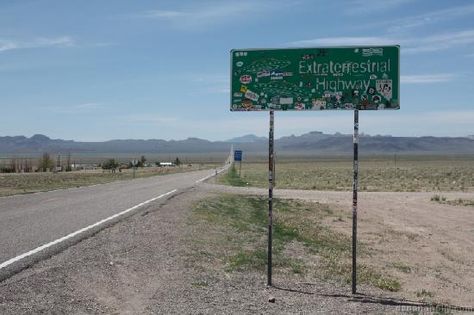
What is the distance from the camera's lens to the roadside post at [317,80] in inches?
333

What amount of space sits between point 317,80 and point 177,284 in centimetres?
322

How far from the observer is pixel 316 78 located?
8641 millimetres

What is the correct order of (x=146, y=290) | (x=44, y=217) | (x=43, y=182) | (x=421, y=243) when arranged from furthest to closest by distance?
(x=43, y=182) < (x=421, y=243) < (x=44, y=217) < (x=146, y=290)

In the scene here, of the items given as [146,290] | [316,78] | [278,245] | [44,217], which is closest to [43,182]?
[44,217]

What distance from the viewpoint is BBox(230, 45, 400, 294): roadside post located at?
8.47 meters

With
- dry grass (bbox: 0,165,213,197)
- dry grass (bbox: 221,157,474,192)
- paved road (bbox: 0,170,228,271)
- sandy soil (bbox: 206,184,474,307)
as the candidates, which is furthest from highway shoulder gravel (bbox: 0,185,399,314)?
dry grass (bbox: 221,157,474,192)

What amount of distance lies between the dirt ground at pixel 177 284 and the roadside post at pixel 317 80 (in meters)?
0.94

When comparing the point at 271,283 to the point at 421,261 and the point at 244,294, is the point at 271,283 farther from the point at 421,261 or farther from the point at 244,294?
the point at 421,261

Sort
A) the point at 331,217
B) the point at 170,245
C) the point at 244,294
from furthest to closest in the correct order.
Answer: the point at 331,217, the point at 170,245, the point at 244,294

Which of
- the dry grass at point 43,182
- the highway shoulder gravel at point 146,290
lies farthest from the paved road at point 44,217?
the dry grass at point 43,182

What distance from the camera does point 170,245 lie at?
1173 centimetres

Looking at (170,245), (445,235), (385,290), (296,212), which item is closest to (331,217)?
(296,212)

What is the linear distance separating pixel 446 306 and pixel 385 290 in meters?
1.10

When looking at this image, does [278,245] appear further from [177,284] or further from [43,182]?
[43,182]
